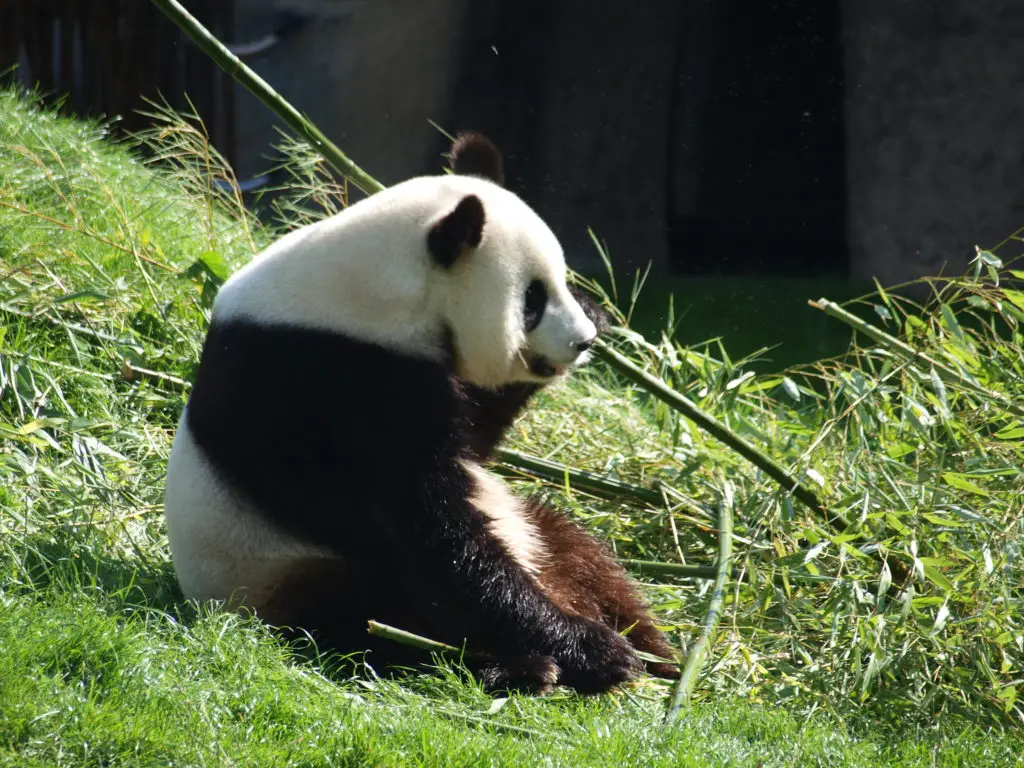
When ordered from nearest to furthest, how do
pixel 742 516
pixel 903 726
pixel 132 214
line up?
pixel 903 726
pixel 742 516
pixel 132 214

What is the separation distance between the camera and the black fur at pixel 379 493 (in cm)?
308

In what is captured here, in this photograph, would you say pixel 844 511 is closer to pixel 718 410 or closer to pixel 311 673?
pixel 718 410

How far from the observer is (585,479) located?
444cm

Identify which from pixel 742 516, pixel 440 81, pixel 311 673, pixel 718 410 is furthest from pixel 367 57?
pixel 311 673

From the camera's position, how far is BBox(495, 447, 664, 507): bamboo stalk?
4.40 metres

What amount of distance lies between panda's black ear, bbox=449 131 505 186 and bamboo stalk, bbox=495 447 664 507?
1002mm

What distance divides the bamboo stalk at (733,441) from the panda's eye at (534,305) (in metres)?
0.34

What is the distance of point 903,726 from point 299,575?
5.39 feet

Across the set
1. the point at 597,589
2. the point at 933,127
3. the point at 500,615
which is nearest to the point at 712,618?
the point at 597,589

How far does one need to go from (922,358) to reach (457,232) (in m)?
1.68

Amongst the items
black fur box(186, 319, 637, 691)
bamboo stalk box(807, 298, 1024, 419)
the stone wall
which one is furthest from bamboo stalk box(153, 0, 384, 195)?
the stone wall

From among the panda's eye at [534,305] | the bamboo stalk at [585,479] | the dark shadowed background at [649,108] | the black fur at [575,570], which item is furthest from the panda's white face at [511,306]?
the dark shadowed background at [649,108]

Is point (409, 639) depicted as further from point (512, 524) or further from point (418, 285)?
point (418, 285)

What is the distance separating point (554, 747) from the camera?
8.99 feet
